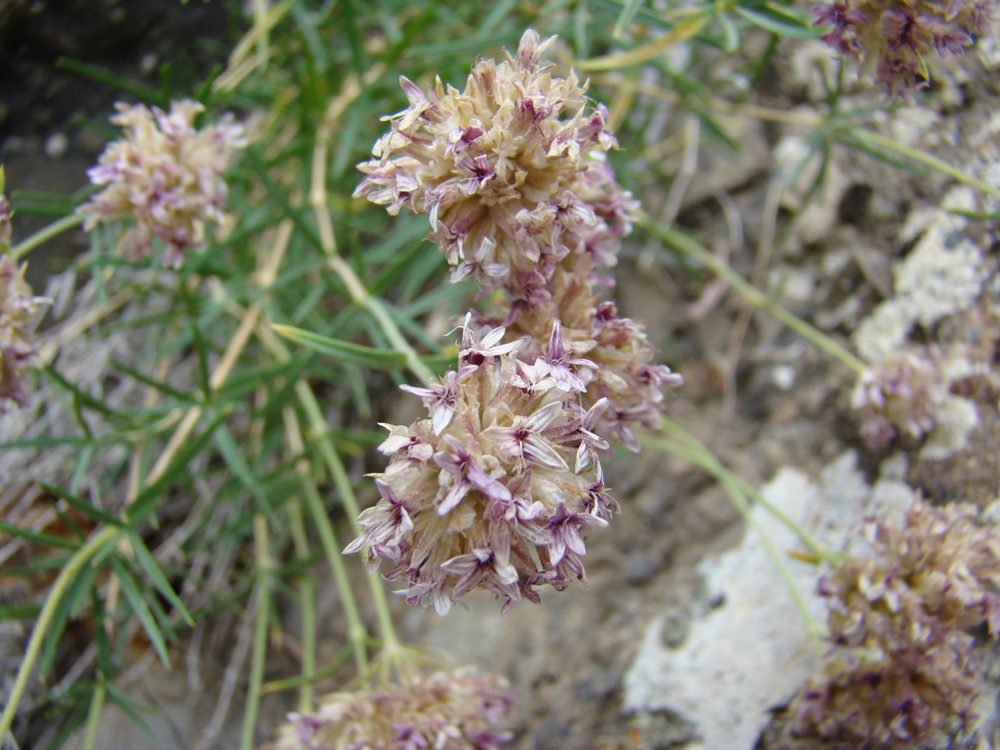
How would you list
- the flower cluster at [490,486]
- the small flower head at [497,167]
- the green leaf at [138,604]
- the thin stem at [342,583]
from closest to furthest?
the flower cluster at [490,486] < the small flower head at [497,167] < the green leaf at [138,604] < the thin stem at [342,583]

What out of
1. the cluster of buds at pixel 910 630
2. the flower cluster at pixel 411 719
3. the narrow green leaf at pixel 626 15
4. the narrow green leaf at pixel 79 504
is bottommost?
the flower cluster at pixel 411 719

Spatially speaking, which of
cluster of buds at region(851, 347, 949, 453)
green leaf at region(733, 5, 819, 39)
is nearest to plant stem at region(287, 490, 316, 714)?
cluster of buds at region(851, 347, 949, 453)

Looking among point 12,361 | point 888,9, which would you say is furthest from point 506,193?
point 12,361

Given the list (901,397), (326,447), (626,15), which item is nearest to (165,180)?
(326,447)

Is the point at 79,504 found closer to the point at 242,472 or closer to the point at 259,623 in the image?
the point at 242,472

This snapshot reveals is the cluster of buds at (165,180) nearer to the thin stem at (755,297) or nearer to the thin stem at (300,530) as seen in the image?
the thin stem at (300,530)

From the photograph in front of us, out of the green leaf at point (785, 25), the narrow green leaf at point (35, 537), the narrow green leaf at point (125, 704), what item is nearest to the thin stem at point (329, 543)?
the narrow green leaf at point (125, 704)
